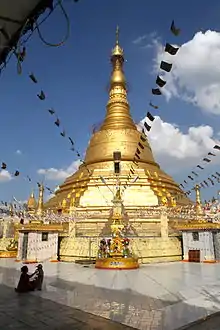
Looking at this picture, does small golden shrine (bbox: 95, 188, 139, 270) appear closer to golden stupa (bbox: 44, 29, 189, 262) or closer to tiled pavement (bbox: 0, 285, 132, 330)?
golden stupa (bbox: 44, 29, 189, 262)

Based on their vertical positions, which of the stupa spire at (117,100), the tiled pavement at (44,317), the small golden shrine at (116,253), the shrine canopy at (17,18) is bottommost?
the tiled pavement at (44,317)

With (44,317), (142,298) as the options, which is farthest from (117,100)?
(44,317)

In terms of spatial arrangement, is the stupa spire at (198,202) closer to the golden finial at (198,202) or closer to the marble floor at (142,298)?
the golden finial at (198,202)

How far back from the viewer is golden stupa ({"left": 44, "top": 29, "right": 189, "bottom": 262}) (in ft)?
64.7

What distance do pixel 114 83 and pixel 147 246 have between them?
2198cm

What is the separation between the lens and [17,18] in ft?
12.4

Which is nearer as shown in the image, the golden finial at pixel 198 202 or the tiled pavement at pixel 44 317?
the tiled pavement at pixel 44 317

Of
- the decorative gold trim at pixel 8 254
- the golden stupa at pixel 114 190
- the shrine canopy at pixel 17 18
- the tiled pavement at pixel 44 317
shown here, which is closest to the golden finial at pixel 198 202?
the golden stupa at pixel 114 190

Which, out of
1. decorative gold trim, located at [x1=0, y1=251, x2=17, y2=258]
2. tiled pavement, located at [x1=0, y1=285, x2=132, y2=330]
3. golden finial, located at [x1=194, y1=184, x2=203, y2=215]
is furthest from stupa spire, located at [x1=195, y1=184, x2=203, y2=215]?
tiled pavement, located at [x1=0, y1=285, x2=132, y2=330]

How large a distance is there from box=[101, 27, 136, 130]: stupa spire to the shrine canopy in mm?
27817

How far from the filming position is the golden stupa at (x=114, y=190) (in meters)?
19.7

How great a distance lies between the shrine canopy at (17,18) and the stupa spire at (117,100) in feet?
91.3

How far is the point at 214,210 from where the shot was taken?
22656 millimetres

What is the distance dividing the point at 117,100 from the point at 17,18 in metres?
31.2
